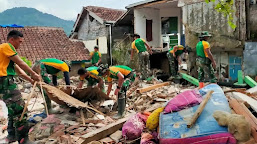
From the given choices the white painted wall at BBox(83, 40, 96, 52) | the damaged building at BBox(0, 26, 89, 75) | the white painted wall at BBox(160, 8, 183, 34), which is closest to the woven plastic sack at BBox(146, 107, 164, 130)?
the white painted wall at BBox(160, 8, 183, 34)

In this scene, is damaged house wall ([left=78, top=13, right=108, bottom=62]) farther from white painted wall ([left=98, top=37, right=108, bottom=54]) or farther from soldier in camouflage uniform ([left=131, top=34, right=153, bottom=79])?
Result: soldier in camouflage uniform ([left=131, top=34, right=153, bottom=79])

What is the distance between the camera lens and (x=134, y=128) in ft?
12.6

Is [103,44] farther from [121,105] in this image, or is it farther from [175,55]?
[121,105]

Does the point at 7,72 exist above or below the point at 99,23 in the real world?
below

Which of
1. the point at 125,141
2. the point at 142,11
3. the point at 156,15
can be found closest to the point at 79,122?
the point at 125,141

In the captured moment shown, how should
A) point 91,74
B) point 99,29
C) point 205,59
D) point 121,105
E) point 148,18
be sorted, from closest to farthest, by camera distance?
point 121,105, point 91,74, point 205,59, point 148,18, point 99,29

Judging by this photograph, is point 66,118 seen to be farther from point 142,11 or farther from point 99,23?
point 99,23

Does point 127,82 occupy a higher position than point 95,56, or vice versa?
point 95,56

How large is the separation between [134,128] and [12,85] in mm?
2313

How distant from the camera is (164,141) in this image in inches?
124

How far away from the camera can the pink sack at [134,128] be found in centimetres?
380

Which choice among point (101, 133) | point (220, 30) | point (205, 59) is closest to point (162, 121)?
point (101, 133)

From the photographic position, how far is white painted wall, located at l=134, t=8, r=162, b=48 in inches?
531

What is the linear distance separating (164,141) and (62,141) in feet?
6.78
